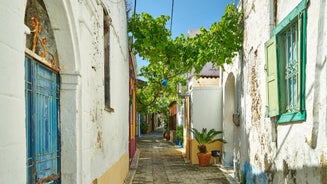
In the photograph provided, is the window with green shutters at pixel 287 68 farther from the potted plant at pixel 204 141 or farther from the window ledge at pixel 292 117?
the potted plant at pixel 204 141

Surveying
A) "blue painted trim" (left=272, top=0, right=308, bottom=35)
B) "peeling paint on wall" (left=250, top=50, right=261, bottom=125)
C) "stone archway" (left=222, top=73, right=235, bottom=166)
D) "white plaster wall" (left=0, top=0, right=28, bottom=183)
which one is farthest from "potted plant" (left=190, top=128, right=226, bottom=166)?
"white plaster wall" (left=0, top=0, right=28, bottom=183)

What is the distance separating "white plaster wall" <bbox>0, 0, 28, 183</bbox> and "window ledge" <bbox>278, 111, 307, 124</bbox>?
3256 mm

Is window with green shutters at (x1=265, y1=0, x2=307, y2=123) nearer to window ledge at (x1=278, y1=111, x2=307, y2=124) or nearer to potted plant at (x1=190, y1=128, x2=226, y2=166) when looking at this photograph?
window ledge at (x1=278, y1=111, x2=307, y2=124)

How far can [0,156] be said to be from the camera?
153 centimetres

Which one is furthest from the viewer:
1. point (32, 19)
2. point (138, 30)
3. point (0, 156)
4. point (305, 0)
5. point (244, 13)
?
point (138, 30)

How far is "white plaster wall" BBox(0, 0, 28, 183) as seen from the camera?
1.58 metres

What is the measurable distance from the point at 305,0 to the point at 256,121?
3142mm

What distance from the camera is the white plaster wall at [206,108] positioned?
11.5 meters

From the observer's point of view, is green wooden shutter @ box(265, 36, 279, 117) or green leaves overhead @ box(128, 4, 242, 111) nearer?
green wooden shutter @ box(265, 36, 279, 117)

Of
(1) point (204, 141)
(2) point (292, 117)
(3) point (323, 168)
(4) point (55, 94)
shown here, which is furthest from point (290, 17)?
(1) point (204, 141)

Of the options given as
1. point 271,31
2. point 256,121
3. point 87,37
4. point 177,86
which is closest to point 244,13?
point 271,31

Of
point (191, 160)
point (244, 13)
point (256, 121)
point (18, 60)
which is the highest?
point (244, 13)

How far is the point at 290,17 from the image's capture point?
4273 mm

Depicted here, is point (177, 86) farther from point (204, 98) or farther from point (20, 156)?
point (20, 156)
